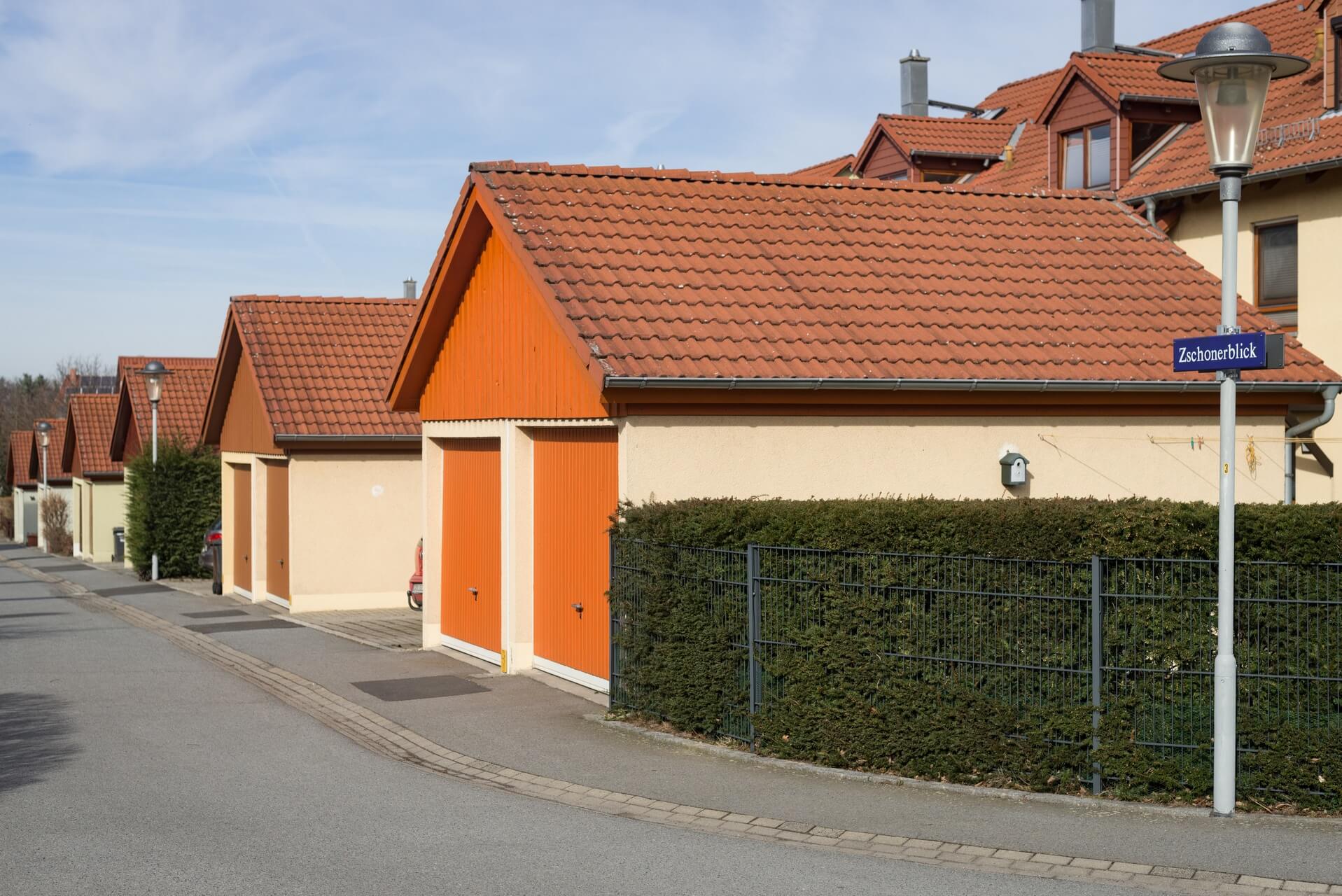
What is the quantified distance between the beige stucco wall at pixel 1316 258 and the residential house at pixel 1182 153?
0.06ft

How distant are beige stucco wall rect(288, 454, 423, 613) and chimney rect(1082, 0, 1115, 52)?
1537cm

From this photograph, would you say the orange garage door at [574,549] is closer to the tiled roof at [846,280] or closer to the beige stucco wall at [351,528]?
the tiled roof at [846,280]

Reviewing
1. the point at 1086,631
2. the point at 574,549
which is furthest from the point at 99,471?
the point at 1086,631

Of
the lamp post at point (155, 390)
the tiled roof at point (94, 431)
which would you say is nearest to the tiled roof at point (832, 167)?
the lamp post at point (155, 390)

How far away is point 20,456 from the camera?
252 feet

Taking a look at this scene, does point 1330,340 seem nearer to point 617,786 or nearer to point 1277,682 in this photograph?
point 1277,682

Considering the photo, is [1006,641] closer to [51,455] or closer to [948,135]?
[948,135]

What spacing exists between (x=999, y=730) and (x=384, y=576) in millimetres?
16525

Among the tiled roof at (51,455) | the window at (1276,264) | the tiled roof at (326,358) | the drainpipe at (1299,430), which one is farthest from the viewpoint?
the tiled roof at (51,455)

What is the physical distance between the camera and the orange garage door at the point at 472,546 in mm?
16391

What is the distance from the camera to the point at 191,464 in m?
32.5

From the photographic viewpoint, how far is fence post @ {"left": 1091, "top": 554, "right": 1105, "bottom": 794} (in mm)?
9172

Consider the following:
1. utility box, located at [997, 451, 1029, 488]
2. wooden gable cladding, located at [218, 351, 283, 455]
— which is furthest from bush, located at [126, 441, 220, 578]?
utility box, located at [997, 451, 1029, 488]

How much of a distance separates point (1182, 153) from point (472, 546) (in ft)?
42.1
